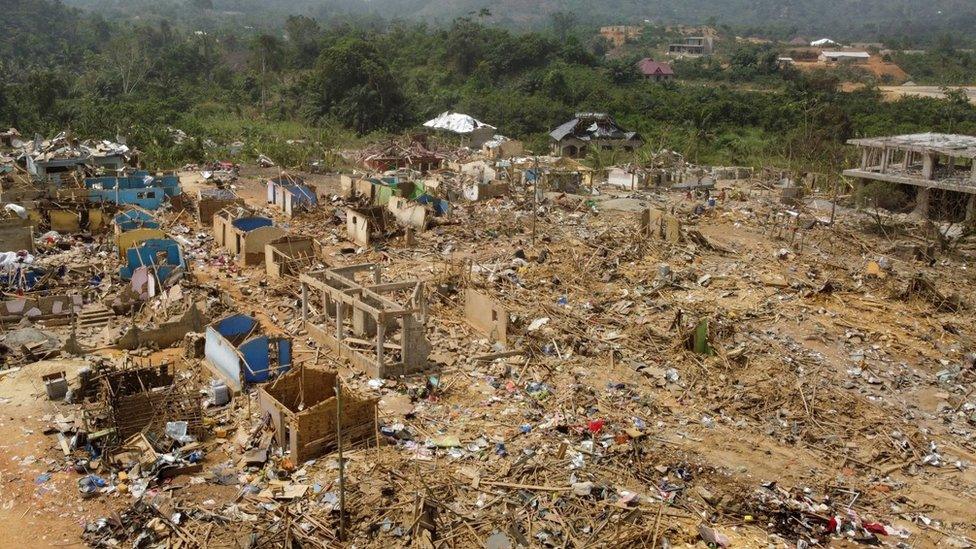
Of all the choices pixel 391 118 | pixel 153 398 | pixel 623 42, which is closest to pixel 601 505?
pixel 153 398

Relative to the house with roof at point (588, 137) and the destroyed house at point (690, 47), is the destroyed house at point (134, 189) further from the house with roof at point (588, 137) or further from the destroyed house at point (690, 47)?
the destroyed house at point (690, 47)

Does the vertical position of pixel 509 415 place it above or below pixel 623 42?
below

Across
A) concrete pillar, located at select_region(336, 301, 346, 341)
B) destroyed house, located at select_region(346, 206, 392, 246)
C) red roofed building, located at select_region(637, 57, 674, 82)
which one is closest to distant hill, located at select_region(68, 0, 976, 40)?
red roofed building, located at select_region(637, 57, 674, 82)

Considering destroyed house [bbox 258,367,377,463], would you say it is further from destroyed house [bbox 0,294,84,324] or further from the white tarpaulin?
the white tarpaulin

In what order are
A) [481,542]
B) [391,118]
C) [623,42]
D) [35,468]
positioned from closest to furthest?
[481,542] < [35,468] < [391,118] < [623,42]

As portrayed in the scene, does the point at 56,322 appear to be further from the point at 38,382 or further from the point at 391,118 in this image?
the point at 391,118

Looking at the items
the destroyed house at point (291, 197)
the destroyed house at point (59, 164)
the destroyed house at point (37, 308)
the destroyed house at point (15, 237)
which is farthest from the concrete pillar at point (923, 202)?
the destroyed house at point (59, 164)

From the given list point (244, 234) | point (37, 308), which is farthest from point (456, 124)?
point (37, 308)
